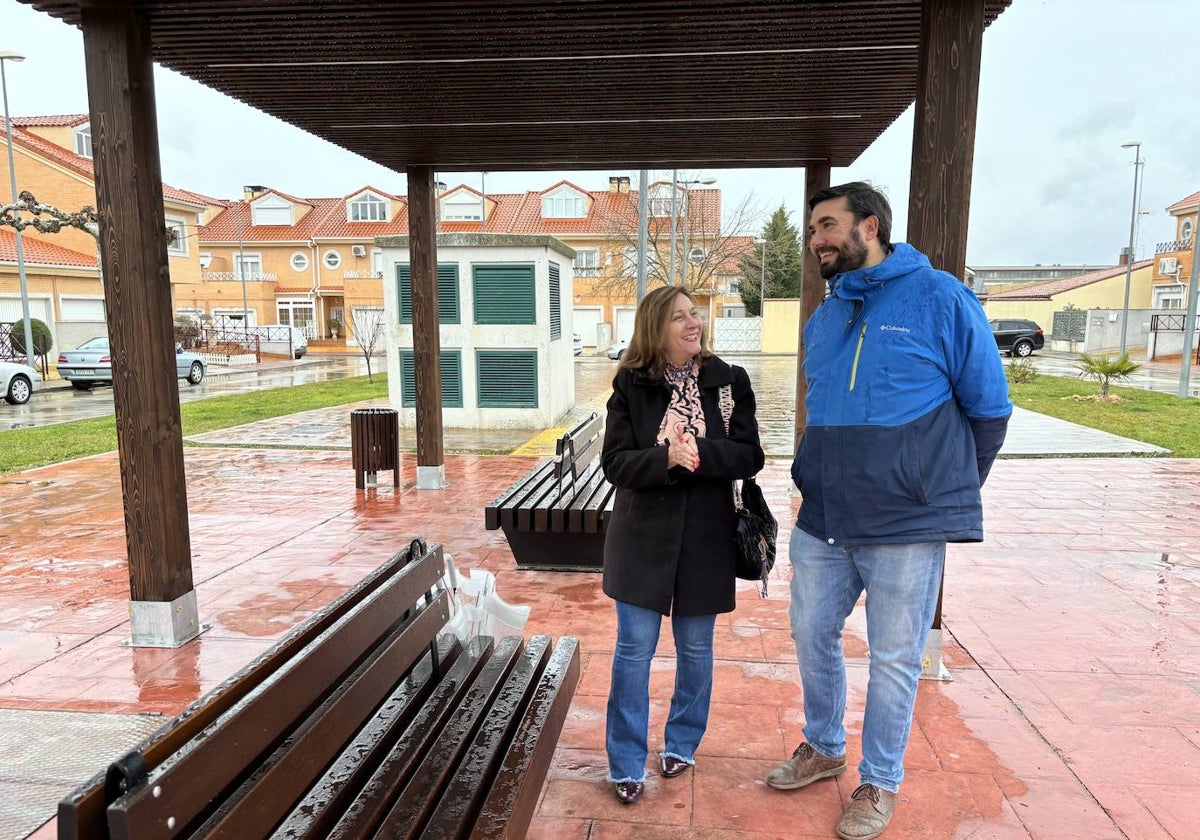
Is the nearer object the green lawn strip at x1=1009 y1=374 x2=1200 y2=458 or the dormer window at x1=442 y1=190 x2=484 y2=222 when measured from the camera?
the green lawn strip at x1=1009 y1=374 x2=1200 y2=458

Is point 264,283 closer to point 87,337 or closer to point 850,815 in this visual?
point 87,337

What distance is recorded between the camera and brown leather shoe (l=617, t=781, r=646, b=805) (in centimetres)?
281

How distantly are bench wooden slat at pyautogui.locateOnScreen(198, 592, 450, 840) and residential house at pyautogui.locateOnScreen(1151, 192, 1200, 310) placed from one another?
46.7 m

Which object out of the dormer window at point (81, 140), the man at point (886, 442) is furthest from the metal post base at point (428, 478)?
the dormer window at point (81, 140)

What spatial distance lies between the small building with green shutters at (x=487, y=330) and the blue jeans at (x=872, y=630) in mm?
10033

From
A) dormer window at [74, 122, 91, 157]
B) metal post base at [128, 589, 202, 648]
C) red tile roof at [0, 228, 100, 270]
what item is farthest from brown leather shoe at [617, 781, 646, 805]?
dormer window at [74, 122, 91, 157]

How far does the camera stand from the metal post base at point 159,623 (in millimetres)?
4203

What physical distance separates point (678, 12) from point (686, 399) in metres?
2.48

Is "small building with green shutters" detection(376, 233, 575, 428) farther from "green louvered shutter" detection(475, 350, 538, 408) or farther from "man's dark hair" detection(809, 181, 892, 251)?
"man's dark hair" detection(809, 181, 892, 251)

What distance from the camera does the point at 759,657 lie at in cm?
409

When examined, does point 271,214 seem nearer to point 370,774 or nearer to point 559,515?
point 559,515

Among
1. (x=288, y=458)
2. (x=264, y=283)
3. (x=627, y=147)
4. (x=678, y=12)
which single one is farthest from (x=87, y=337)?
(x=678, y=12)

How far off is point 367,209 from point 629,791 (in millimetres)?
48191

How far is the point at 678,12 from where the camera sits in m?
4.16
